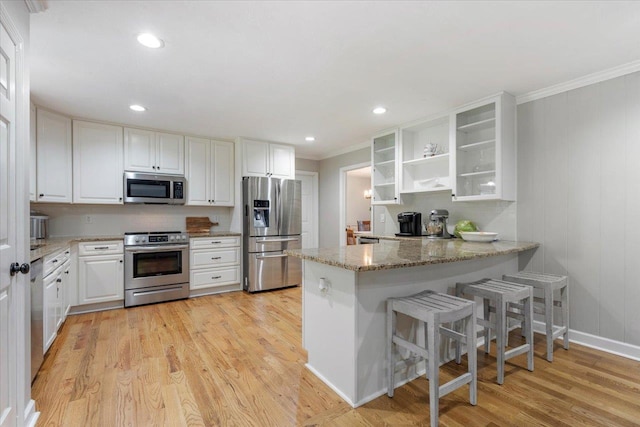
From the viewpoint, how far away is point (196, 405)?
1821 millimetres

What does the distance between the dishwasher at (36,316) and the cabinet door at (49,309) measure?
0.20 metres

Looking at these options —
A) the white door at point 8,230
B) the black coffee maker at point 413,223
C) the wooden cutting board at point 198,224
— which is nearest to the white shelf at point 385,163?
the black coffee maker at point 413,223

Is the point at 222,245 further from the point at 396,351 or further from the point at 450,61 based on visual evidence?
the point at 450,61

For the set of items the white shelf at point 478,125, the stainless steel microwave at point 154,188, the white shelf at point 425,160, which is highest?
the white shelf at point 478,125

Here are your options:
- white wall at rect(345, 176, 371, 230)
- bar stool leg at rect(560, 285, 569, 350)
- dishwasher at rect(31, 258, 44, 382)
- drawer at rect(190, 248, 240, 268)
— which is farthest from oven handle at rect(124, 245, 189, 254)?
white wall at rect(345, 176, 371, 230)

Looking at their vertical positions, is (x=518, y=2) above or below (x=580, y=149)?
above

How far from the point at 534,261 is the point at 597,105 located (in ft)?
4.86

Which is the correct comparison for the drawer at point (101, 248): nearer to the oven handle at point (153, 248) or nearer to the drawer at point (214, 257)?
the oven handle at point (153, 248)

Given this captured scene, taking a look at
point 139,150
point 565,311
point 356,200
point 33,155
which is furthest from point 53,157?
point 356,200

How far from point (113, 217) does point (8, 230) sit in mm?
3119

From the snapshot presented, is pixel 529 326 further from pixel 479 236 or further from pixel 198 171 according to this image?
pixel 198 171

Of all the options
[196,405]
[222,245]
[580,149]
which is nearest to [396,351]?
[196,405]

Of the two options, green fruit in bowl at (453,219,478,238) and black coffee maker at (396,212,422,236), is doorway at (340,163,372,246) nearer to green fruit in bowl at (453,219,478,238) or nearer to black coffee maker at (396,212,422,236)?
black coffee maker at (396,212,422,236)

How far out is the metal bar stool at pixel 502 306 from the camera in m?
2.03
